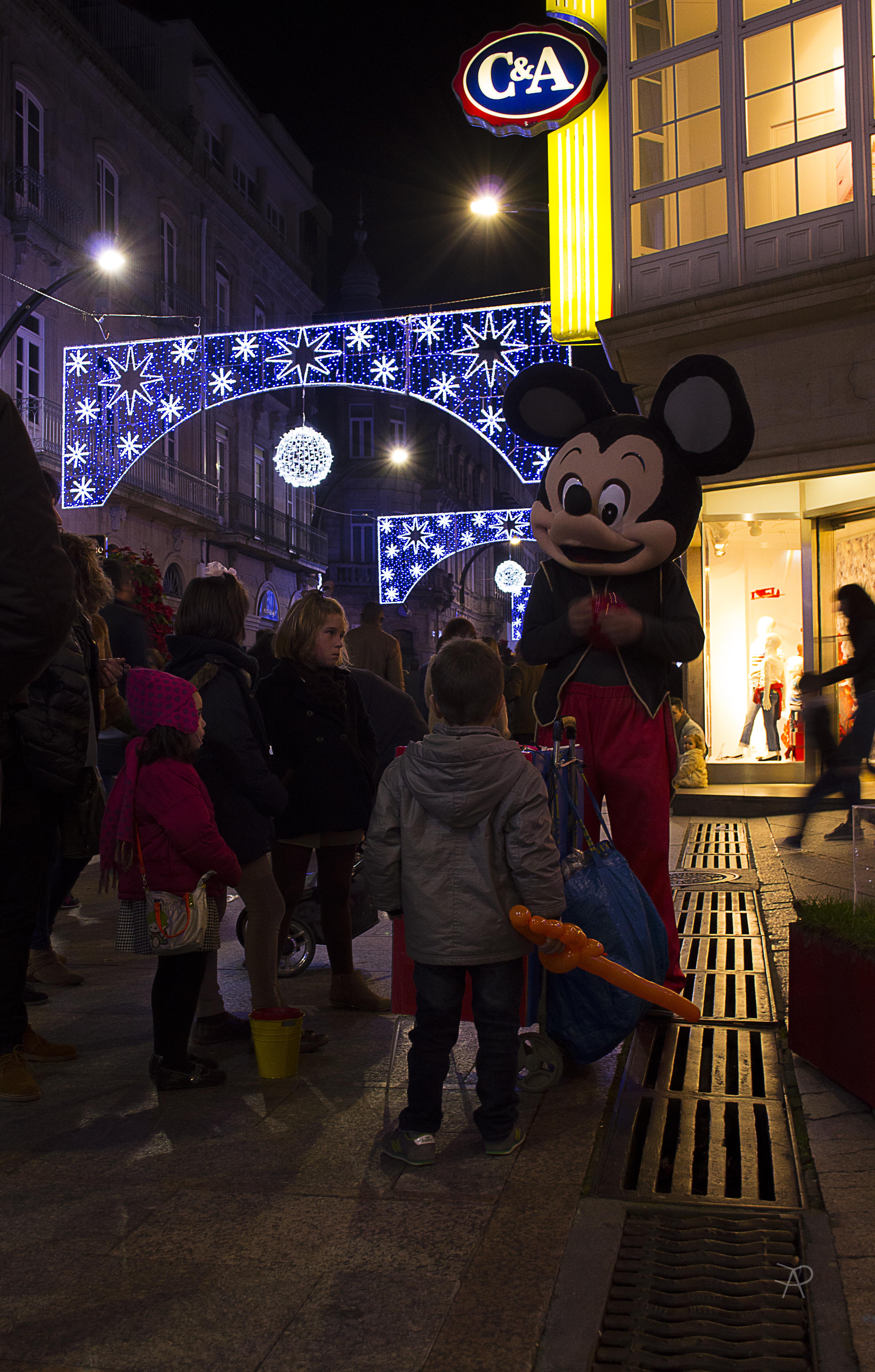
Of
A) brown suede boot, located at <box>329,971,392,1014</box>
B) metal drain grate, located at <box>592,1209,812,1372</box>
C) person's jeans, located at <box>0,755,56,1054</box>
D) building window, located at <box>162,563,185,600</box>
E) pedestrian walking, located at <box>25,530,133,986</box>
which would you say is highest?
building window, located at <box>162,563,185,600</box>

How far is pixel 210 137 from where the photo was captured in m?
31.2

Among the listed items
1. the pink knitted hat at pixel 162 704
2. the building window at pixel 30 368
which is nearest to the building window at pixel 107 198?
the building window at pixel 30 368

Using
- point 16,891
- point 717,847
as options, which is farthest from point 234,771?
point 717,847

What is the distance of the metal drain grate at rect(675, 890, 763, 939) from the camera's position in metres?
5.79

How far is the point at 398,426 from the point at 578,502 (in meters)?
44.6

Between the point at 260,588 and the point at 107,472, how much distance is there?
1895 cm

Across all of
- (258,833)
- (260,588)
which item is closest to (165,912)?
(258,833)

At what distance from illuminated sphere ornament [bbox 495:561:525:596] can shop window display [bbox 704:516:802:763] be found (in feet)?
52.9

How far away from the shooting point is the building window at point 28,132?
22047 millimetres

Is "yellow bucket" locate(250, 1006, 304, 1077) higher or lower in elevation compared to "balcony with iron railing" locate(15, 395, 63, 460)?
lower

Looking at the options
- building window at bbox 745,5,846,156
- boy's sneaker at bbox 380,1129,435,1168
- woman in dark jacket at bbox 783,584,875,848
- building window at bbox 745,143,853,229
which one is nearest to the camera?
boy's sneaker at bbox 380,1129,435,1168

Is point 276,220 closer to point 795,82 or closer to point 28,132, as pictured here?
point 28,132

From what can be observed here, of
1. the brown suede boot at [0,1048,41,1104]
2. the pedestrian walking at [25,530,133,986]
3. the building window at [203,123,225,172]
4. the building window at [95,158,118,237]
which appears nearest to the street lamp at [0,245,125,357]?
the building window at [95,158,118,237]

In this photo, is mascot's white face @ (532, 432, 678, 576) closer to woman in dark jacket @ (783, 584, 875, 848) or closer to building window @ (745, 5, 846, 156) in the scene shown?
woman in dark jacket @ (783, 584, 875, 848)
